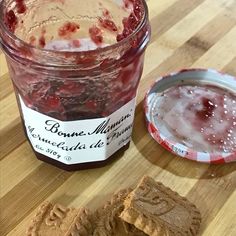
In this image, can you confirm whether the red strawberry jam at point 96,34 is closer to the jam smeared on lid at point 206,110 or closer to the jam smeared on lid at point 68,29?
the jam smeared on lid at point 68,29

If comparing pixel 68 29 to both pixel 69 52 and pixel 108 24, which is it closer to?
pixel 108 24

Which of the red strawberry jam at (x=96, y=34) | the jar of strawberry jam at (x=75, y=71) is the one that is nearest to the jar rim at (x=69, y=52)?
the jar of strawberry jam at (x=75, y=71)

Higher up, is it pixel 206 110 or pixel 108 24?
pixel 108 24

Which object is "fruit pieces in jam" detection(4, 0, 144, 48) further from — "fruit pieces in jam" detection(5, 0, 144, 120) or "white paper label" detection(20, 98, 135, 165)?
"white paper label" detection(20, 98, 135, 165)

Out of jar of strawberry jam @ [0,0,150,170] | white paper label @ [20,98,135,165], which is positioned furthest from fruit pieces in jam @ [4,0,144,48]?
white paper label @ [20,98,135,165]

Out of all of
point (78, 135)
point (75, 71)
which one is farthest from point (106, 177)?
point (75, 71)

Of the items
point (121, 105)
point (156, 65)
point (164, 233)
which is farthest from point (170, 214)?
point (156, 65)

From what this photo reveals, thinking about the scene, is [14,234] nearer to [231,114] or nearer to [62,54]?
[62,54]
